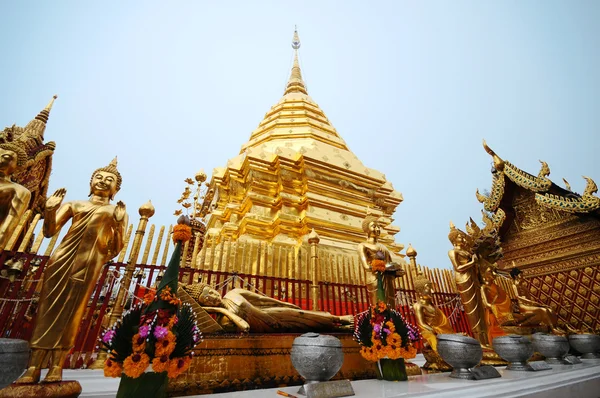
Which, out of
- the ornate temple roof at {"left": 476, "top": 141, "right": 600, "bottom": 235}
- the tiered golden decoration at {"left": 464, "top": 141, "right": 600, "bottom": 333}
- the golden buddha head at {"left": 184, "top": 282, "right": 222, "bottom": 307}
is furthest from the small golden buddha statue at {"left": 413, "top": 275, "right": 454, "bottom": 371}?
the ornate temple roof at {"left": 476, "top": 141, "right": 600, "bottom": 235}

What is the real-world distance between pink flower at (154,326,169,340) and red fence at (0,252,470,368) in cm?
153

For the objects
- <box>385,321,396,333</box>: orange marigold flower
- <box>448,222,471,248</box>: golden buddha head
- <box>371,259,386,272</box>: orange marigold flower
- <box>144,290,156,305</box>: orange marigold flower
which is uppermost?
<box>448,222,471,248</box>: golden buddha head

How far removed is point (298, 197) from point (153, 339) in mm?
6495

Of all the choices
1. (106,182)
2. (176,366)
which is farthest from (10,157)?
(176,366)

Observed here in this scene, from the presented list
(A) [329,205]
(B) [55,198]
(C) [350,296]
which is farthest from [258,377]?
→ (A) [329,205]

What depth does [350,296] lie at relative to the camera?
5656mm

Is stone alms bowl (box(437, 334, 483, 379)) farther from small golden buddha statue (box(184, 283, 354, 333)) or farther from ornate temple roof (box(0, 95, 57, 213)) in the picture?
ornate temple roof (box(0, 95, 57, 213))

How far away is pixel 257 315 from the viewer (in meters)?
2.88

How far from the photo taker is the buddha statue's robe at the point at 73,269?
2.10m

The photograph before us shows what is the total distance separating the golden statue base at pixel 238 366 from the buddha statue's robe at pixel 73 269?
34.0 inches

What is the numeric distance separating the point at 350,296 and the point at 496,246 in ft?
8.67

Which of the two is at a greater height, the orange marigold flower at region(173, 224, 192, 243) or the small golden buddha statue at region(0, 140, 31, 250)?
the small golden buddha statue at region(0, 140, 31, 250)

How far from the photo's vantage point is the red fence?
359 centimetres

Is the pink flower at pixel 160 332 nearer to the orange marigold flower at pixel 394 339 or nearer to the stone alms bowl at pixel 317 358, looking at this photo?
the stone alms bowl at pixel 317 358
